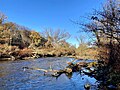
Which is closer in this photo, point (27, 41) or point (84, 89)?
point (84, 89)

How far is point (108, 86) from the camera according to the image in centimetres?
1148

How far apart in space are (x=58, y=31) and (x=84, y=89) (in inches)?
2309

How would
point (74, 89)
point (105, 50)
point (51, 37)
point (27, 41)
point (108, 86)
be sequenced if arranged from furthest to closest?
point (51, 37) < point (27, 41) < point (105, 50) < point (74, 89) < point (108, 86)

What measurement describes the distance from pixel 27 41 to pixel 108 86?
52.7 m

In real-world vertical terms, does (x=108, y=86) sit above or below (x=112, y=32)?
below

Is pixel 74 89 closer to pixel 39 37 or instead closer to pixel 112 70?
pixel 112 70

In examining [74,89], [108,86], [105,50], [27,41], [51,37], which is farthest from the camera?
[51,37]

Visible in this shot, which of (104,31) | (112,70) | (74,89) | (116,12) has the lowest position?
(74,89)

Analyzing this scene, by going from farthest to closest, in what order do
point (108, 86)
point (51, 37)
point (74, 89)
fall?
1. point (51, 37)
2. point (74, 89)
3. point (108, 86)

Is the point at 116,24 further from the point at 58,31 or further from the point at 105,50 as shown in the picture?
Result: the point at 58,31

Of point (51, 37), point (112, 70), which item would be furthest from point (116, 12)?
point (51, 37)

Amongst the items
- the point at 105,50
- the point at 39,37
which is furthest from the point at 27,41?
the point at 105,50

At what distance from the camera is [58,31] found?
70375 millimetres

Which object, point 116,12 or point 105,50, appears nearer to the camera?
point 116,12
